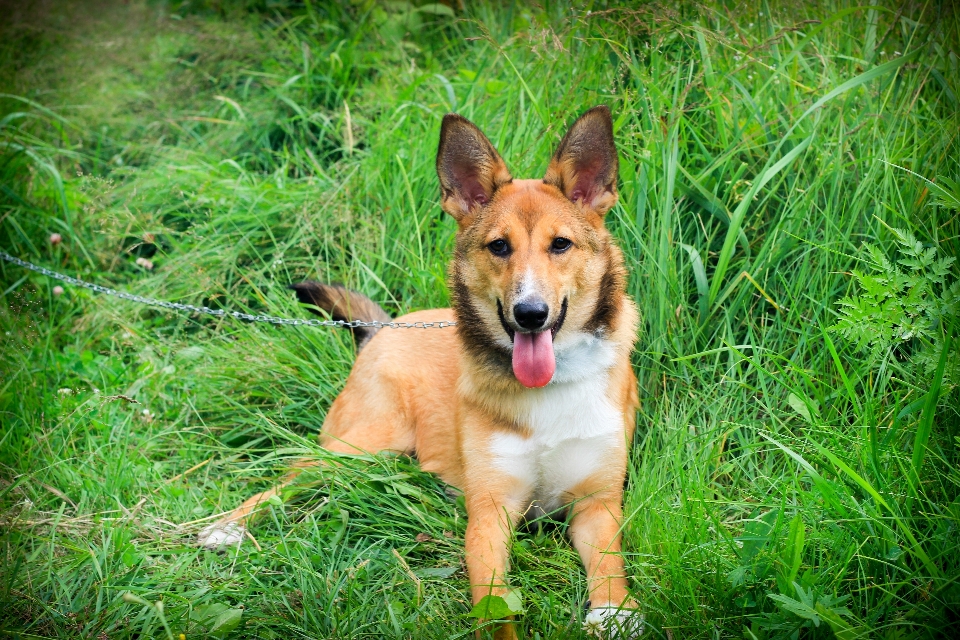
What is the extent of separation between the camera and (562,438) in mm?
3141

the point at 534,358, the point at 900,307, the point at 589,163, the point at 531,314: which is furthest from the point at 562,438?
the point at 900,307

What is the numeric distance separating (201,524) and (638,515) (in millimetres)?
1880

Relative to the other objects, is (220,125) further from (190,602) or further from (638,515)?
(638,515)

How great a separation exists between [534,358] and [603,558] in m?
0.79

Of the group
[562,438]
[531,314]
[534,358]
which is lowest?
[562,438]

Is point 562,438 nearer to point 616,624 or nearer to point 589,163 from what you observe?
point 616,624

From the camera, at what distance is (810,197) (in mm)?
3734

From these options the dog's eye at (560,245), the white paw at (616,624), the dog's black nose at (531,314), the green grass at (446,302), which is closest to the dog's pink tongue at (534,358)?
the dog's black nose at (531,314)

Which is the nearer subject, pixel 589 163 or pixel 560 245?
pixel 560 245

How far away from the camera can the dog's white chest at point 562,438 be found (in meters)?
3.15

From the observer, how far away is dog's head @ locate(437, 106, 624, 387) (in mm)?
3023

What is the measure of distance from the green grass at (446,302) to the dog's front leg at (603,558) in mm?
71

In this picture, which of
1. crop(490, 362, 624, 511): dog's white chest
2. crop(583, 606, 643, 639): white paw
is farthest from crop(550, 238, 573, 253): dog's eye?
crop(583, 606, 643, 639): white paw

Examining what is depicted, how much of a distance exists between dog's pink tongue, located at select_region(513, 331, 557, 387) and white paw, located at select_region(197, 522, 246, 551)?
4.61 ft
